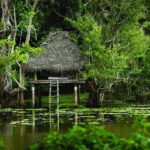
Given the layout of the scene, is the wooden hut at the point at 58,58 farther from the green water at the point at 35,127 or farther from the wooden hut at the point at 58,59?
the green water at the point at 35,127

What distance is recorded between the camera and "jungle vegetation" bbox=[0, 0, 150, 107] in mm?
31969

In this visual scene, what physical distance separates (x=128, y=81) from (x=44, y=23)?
8092mm

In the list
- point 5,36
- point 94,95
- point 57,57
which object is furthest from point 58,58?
point 5,36

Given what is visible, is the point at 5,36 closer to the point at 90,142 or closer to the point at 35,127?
the point at 35,127

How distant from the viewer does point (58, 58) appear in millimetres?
34688

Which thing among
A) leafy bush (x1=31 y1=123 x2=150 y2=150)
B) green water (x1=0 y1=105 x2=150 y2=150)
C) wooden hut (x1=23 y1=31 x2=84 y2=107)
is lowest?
green water (x1=0 y1=105 x2=150 y2=150)

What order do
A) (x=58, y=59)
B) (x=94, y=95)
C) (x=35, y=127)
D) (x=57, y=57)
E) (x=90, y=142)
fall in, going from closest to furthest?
(x=90, y=142)
(x=35, y=127)
(x=94, y=95)
(x=58, y=59)
(x=57, y=57)

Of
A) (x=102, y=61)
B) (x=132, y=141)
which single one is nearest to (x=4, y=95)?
(x=102, y=61)

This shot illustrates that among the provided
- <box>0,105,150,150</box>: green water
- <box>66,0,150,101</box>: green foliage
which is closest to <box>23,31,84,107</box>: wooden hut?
<box>66,0,150,101</box>: green foliage

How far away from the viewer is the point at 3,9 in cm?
3247

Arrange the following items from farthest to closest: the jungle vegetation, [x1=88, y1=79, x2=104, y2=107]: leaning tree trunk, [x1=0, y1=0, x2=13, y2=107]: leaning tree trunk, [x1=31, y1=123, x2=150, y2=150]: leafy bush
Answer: [x1=88, y1=79, x2=104, y2=107]: leaning tree trunk → the jungle vegetation → [x1=0, y1=0, x2=13, y2=107]: leaning tree trunk → [x1=31, y1=123, x2=150, y2=150]: leafy bush

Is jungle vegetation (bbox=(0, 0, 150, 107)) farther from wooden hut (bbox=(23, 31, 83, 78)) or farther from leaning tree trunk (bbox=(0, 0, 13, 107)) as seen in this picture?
wooden hut (bbox=(23, 31, 83, 78))

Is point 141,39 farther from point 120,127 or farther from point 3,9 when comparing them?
point 120,127

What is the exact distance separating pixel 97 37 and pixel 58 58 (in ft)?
12.1
